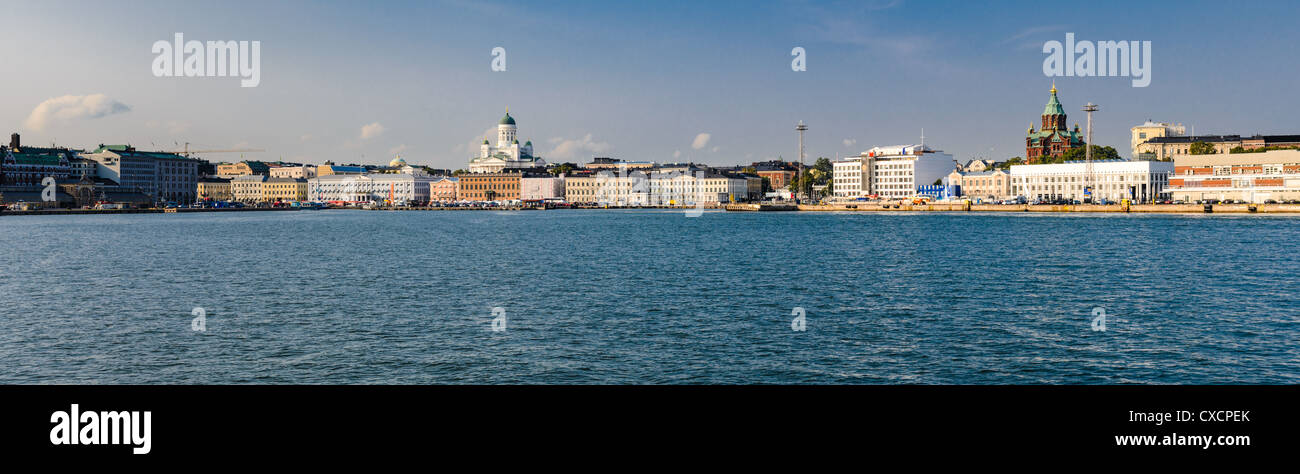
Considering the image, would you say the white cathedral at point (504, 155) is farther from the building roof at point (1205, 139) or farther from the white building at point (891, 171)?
the building roof at point (1205, 139)

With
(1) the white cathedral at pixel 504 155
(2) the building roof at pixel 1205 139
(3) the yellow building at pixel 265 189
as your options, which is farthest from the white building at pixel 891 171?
(3) the yellow building at pixel 265 189

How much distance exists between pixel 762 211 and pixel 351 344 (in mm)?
121542

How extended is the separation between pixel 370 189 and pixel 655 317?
167 metres

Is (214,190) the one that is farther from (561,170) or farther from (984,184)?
(984,184)

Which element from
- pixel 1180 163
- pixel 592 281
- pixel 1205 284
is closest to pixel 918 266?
pixel 1205 284

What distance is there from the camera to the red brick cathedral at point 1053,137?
143 m

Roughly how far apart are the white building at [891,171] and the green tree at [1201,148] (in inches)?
1349

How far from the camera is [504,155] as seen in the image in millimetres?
193500

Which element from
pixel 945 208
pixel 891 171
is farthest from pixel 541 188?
pixel 945 208

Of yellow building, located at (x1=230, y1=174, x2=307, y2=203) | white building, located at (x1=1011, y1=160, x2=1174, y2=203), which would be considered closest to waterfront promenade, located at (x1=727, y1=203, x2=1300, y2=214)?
white building, located at (x1=1011, y1=160, x2=1174, y2=203)
